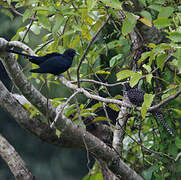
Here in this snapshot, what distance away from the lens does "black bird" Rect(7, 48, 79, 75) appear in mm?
2316

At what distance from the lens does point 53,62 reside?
2.56 m

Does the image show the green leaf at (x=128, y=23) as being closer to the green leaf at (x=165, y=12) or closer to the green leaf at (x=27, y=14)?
the green leaf at (x=165, y=12)

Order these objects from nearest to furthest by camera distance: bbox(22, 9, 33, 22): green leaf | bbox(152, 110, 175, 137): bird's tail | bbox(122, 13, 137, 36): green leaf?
bbox(122, 13, 137, 36): green leaf, bbox(22, 9, 33, 22): green leaf, bbox(152, 110, 175, 137): bird's tail

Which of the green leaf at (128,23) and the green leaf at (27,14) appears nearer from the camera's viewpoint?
the green leaf at (128,23)

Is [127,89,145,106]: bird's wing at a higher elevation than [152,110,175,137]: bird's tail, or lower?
higher

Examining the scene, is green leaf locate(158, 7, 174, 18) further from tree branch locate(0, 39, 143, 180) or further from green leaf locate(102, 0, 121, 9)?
tree branch locate(0, 39, 143, 180)

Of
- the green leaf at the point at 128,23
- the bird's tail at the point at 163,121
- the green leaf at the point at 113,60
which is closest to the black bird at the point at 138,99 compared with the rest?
the bird's tail at the point at 163,121

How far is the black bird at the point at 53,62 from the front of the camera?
7.60ft

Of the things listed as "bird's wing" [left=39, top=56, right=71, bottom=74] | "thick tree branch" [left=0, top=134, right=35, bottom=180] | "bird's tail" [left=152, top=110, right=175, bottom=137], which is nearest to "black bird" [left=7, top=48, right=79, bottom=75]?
"bird's wing" [left=39, top=56, right=71, bottom=74]

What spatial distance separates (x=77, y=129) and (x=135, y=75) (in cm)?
71

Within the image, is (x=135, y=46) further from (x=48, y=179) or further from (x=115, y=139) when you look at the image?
(x=48, y=179)

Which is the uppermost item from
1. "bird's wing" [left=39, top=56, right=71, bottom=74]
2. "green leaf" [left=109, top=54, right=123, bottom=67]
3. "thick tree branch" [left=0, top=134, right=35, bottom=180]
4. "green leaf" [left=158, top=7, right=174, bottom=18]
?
"green leaf" [left=158, top=7, right=174, bottom=18]

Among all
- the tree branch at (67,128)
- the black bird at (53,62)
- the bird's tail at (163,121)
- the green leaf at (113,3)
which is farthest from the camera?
the bird's tail at (163,121)

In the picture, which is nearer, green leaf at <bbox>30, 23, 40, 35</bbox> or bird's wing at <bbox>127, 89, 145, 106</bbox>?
green leaf at <bbox>30, 23, 40, 35</bbox>
